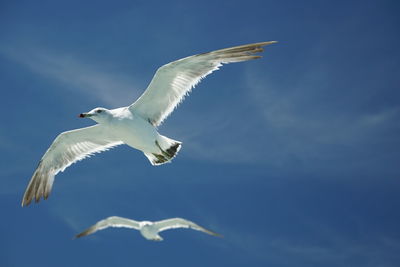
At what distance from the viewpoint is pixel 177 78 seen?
1295 cm

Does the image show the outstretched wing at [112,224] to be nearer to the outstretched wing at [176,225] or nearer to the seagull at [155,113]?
the outstretched wing at [176,225]

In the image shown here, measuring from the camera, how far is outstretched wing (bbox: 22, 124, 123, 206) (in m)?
14.8

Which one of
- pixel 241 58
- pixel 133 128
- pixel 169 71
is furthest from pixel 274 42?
pixel 133 128

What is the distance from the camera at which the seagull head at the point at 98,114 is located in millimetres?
13336

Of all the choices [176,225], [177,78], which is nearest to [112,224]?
[176,225]

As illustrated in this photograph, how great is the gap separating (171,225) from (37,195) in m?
4.25

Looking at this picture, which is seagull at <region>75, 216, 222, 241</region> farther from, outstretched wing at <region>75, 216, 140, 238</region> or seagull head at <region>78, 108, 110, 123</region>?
seagull head at <region>78, 108, 110, 123</region>

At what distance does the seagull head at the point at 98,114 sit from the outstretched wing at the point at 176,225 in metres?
4.78

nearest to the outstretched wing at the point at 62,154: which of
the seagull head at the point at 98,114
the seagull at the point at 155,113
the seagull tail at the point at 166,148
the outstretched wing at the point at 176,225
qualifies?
the seagull at the point at 155,113

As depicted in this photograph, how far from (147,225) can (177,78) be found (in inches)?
279

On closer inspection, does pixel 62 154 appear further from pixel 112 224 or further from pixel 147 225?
pixel 147 225

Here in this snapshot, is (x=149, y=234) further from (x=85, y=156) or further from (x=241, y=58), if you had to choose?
(x=241, y=58)

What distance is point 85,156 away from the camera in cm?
1510

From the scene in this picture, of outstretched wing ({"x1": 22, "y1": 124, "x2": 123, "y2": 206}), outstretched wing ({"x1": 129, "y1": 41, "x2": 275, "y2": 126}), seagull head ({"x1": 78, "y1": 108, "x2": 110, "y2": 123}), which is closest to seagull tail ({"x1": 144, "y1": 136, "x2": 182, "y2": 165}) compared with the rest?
outstretched wing ({"x1": 129, "y1": 41, "x2": 275, "y2": 126})
